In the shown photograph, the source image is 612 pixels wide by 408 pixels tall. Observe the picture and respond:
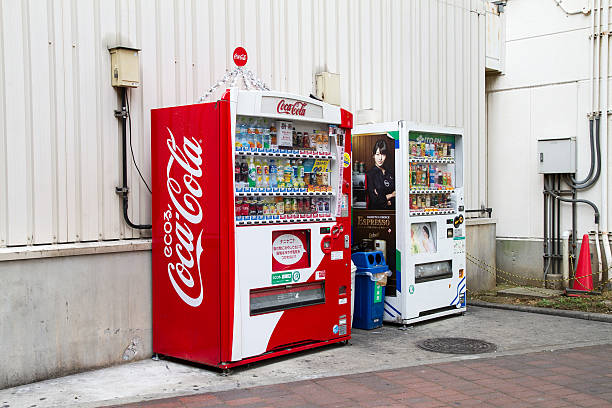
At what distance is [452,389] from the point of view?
20.6 ft

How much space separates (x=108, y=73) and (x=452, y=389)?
481 centimetres

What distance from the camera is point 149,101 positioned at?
295 inches

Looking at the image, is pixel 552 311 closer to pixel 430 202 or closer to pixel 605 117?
pixel 430 202

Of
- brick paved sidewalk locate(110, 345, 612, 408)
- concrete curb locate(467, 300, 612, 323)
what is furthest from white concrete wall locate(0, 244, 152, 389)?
concrete curb locate(467, 300, 612, 323)

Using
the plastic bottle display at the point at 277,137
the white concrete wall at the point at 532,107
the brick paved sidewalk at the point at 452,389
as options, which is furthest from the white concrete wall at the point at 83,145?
the white concrete wall at the point at 532,107

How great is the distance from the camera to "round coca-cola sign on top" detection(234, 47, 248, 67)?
25.7 feet

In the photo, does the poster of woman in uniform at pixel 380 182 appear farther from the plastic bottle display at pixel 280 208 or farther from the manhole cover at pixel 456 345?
the manhole cover at pixel 456 345

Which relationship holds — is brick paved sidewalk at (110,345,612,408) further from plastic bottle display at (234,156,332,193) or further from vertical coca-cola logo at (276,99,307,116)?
vertical coca-cola logo at (276,99,307,116)

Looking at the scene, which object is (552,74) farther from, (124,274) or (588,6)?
(124,274)

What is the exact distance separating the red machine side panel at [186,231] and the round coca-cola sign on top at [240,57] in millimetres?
1196

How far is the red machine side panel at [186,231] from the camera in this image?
22.0 ft

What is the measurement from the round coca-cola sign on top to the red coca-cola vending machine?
0.99m

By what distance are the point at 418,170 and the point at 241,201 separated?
3.35m

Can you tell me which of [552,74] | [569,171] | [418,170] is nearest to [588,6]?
[552,74]
